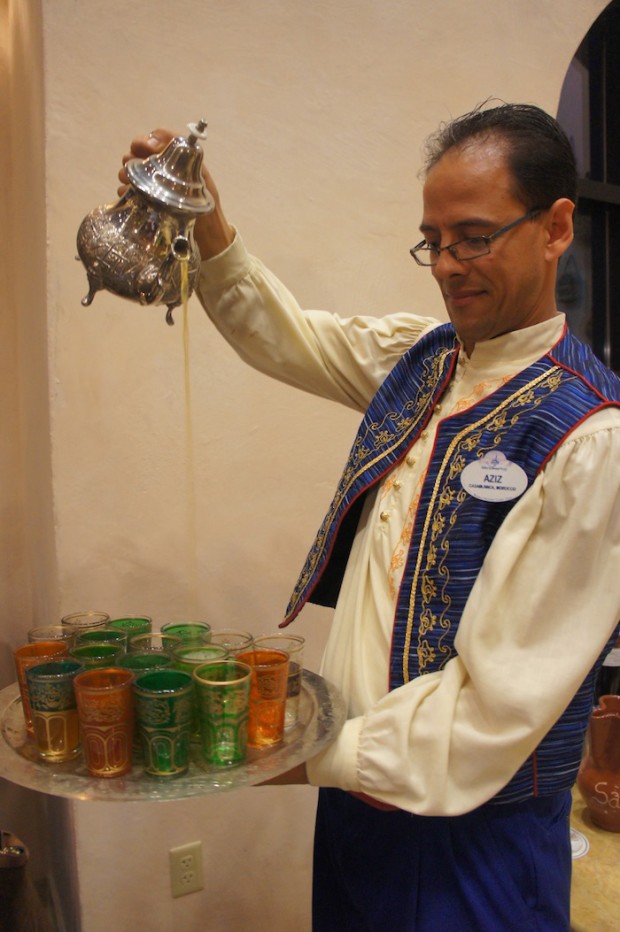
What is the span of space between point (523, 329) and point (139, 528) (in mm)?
976

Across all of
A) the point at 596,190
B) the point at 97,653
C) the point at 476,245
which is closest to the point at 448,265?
the point at 476,245

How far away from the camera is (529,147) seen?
1000 mm

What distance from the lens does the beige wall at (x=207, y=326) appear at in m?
1.58

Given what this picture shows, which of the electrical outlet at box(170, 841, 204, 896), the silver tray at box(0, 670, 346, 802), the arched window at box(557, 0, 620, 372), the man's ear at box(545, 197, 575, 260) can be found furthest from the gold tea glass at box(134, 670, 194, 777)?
the arched window at box(557, 0, 620, 372)

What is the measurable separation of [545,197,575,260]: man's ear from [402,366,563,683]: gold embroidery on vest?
17 centimetres

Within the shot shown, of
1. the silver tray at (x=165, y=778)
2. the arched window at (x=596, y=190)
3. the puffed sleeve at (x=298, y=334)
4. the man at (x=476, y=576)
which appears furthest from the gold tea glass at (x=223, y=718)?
the arched window at (x=596, y=190)

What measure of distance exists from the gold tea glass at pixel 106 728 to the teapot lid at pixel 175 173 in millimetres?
611

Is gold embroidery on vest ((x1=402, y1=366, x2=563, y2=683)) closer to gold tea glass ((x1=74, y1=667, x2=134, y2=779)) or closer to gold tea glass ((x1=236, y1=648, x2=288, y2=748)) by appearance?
gold tea glass ((x1=236, y1=648, x2=288, y2=748))

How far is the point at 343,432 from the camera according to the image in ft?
6.31

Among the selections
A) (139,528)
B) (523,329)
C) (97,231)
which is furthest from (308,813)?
(97,231)

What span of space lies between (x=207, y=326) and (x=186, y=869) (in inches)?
49.9

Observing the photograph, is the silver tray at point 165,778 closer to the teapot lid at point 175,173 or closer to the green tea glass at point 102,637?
the green tea glass at point 102,637

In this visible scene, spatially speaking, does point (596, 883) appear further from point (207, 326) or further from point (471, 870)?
point (207, 326)

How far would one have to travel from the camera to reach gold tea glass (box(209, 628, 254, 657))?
40.2 inches
